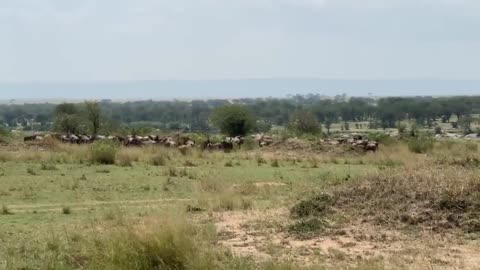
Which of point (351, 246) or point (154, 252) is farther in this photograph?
point (351, 246)

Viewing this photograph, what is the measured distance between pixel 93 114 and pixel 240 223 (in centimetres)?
4474

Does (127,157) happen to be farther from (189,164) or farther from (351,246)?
(351,246)

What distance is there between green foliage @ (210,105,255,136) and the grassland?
3338cm

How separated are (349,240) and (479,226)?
255 centimetres

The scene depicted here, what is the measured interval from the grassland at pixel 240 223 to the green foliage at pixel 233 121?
110 ft

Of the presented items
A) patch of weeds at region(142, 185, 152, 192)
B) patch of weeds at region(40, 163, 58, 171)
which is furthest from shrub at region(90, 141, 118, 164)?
patch of weeds at region(142, 185, 152, 192)

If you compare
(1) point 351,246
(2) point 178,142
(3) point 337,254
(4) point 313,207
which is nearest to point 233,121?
(2) point 178,142

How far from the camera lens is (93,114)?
2263 inches

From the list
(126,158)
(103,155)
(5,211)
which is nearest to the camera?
(5,211)

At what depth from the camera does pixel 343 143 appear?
4197 centimetres

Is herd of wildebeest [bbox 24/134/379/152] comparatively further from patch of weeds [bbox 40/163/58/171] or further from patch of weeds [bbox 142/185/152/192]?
patch of weeds [bbox 142/185/152/192]

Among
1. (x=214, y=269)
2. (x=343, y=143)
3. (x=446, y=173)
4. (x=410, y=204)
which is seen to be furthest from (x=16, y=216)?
(x=343, y=143)

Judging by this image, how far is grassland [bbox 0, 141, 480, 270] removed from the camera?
10.6 metres

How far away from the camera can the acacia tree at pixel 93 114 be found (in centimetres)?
5678
